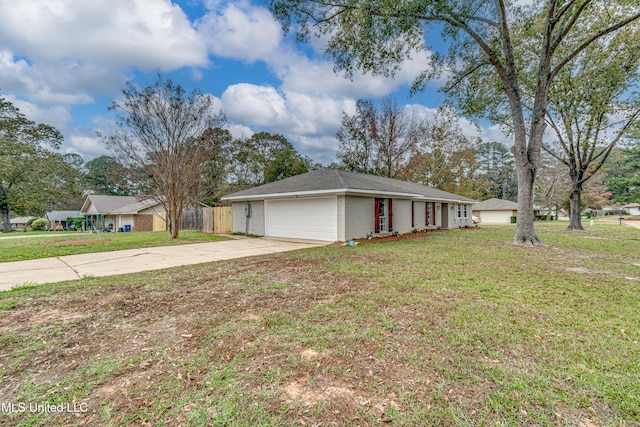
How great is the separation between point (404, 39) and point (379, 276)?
916cm

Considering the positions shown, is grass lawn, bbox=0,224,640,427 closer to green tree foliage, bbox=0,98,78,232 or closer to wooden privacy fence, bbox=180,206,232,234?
wooden privacy fence, bbox=180,206,232,234

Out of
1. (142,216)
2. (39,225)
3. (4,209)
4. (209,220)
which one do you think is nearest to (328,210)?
(209,220)

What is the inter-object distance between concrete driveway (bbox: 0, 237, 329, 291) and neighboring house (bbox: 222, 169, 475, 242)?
3.56m

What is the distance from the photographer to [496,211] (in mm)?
35000

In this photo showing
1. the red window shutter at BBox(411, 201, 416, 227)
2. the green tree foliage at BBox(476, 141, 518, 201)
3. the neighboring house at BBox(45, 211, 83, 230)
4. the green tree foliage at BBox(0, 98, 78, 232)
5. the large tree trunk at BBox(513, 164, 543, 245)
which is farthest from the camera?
the green tree foliage at BBox(476, 141, 518, 201)

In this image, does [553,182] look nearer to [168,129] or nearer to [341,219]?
[341,219]

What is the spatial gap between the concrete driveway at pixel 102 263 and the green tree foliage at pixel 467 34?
8492 mm

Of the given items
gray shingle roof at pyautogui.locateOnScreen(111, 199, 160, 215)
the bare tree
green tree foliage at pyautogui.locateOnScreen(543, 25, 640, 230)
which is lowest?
gray shingle roof at pyautogui.locateOnScreen(111, 199, 160, 215)

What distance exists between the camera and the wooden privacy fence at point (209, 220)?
16.2m

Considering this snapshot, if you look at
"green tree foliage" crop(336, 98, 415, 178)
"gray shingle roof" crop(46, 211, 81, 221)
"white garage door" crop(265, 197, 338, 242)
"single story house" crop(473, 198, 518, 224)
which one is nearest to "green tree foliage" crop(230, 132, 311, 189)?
"green tree foliage" crop(336, 98, 415, 178)

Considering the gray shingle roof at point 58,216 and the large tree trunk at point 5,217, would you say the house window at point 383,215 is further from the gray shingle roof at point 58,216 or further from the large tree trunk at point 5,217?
the gray shingle roof at point 58,216

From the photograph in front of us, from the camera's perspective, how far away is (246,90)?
52.5ft

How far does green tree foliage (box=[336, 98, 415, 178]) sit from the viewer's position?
25438 millimetres

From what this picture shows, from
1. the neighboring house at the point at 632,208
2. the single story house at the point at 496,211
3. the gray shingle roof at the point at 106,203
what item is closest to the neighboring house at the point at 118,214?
the gray shingle roof at the point at 106,203
